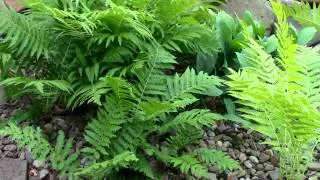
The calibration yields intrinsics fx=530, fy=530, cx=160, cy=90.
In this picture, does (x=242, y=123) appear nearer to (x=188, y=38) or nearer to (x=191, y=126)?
(x=191, y=126)

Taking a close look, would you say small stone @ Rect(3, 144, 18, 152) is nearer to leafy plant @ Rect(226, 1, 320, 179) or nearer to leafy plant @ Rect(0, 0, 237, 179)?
leafy plant @ Rect(0, 0, 237, 179)

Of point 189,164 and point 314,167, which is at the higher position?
point 189,164

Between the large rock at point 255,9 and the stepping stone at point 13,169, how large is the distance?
1877 mm

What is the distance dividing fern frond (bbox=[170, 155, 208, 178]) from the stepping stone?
2.29 ft

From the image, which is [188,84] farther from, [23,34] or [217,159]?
[23,34]

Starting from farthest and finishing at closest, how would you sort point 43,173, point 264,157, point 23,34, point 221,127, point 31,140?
point 221,127 < point 264,157 < point 23,34 < point 43,173 < point 31,140

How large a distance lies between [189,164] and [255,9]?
1.79 metres

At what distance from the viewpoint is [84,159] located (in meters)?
2.49

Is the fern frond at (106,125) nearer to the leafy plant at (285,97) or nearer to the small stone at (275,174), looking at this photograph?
the leafy plant at (285,97)

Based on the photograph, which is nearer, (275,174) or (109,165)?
(109,165)

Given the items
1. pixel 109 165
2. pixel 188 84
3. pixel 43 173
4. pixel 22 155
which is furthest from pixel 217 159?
pixel 22 155

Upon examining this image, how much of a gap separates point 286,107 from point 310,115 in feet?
0.37

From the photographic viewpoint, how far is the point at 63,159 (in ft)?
7.80

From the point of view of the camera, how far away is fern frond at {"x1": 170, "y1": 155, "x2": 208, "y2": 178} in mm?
2326
